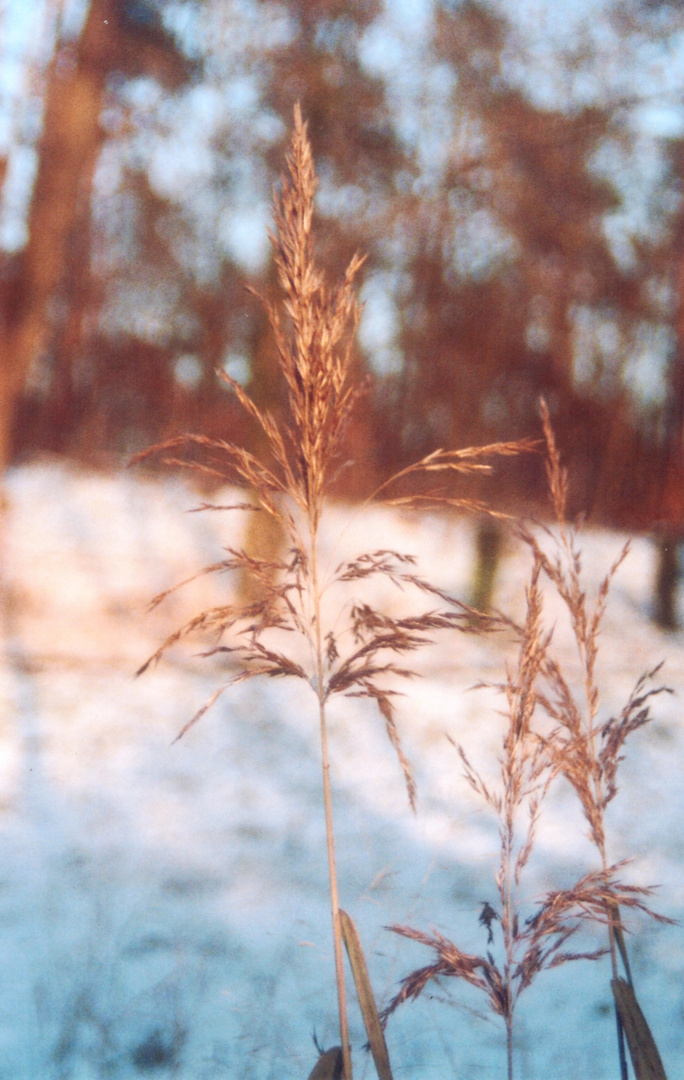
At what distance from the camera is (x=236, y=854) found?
4.03m

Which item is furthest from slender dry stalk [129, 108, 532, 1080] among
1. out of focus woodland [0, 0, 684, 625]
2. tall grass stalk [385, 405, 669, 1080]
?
out of focus woodland [0, 0, 684, 625]

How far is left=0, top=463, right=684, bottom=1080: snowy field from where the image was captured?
8.98 feet

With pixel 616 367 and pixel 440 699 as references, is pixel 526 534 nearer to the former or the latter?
pixel 440 699

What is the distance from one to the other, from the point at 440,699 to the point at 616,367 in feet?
22.5

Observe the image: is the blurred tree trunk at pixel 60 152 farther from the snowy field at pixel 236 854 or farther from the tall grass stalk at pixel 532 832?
the tall grass stalk at pixel 532 832

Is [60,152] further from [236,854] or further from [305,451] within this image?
[305,451]

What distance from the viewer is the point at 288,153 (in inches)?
66.2

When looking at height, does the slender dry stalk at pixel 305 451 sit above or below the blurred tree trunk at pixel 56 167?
below

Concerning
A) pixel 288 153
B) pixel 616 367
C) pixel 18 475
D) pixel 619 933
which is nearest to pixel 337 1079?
pixel 619 933

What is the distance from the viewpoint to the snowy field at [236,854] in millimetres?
2738

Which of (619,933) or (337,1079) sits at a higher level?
(619,933)

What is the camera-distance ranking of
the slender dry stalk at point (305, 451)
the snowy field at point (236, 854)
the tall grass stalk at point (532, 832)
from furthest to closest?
the snowy field at point (236, 854) < the tall grass stalk at point (532, 832) < the slender dry stalk at point (305, 451)

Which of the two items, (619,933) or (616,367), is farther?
(616,367)

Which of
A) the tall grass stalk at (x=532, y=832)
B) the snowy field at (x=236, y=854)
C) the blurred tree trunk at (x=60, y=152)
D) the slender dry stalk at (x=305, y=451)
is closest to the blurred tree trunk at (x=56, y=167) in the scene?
the blurred tree trunk at (x=60, y=152)
